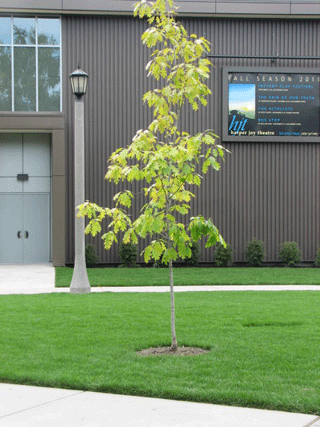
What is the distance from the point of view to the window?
22.2m

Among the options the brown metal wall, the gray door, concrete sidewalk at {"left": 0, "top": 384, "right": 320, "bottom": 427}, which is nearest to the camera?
concrete sidewalk at {"left": 0, "top": 384, "right": 320, "bottom": 427}

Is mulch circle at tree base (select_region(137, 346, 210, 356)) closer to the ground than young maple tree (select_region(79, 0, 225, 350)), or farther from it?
closer to the ground

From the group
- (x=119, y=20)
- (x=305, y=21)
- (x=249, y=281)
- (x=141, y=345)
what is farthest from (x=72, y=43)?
(x=141, y=345)

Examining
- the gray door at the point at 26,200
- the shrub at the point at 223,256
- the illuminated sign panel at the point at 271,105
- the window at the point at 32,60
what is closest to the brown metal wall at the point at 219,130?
the illuminated sign panel at the point at 271,105

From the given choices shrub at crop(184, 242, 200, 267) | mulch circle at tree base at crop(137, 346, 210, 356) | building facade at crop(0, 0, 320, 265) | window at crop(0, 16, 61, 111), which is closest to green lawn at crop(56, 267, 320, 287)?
shrub at crop(184, 242, 200, 267)

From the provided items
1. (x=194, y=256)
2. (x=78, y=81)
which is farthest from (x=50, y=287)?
(x=194, y=256)

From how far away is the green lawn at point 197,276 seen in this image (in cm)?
1723

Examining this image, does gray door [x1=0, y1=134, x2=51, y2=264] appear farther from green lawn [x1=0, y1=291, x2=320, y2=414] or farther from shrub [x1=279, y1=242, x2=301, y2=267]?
green lawn [x1=0, y1=291, x2=320, y2=414]

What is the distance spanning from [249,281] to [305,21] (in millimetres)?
10509

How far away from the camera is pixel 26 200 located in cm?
2344

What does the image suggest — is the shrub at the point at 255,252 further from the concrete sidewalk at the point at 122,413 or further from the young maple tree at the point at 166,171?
the concrete sidewalk at the point at 122,413

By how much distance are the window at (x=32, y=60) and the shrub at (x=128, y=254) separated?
5.24 m

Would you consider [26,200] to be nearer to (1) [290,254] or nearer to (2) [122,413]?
(1) [290,254]

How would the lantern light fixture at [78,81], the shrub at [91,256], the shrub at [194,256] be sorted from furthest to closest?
the shrub at [194,256] → the shrub at [91,256] → the lantern light fixture at [78,81]
